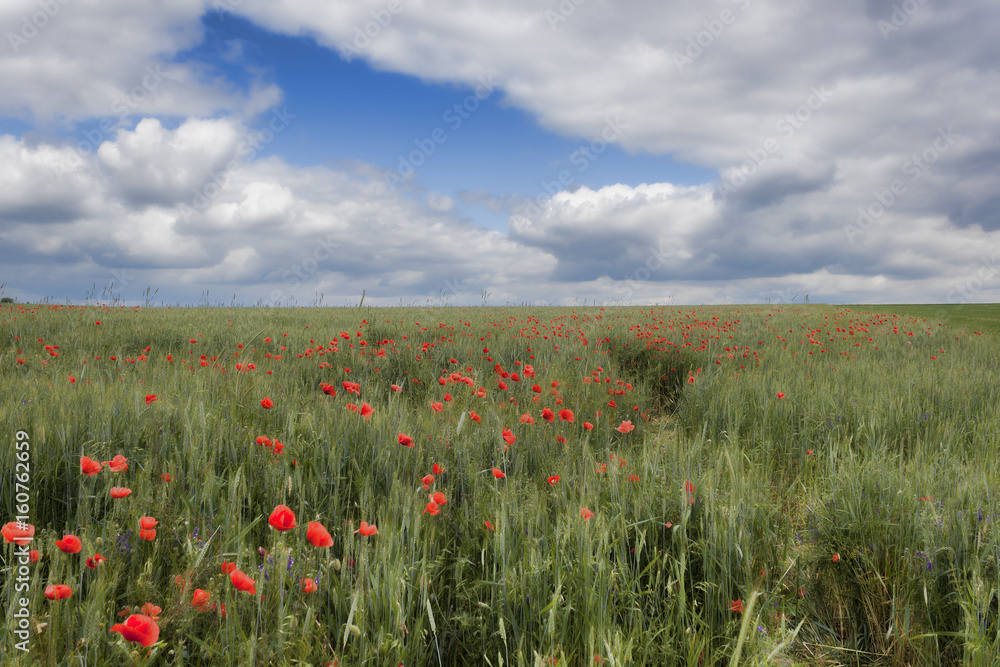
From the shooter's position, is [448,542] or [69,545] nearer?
[69,545]

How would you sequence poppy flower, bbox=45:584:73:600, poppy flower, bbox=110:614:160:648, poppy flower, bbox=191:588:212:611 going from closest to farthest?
poppy flower, bbox=110:614:160:648 → poppy flower, bbox=45:584:73:600 → poppy flower, bbox=191:588:212:611

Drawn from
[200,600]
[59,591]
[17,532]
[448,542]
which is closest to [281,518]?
[200,600]

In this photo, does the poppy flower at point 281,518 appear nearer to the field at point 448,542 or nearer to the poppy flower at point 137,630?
the field at point 448,542

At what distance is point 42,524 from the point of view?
2.32 meters

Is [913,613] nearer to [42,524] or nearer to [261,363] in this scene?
[42,524]

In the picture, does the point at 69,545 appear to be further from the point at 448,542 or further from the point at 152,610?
the point at 448,542

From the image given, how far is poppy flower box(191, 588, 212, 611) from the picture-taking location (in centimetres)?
155

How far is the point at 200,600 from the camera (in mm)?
1553

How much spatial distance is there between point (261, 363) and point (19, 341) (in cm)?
428

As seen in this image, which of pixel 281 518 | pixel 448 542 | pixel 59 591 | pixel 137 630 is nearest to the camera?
pixel 137 630

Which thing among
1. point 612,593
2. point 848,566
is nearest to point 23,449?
point 612,593

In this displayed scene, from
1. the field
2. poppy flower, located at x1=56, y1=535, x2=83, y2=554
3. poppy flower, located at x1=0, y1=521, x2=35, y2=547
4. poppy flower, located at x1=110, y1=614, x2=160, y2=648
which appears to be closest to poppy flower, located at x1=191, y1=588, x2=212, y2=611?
the field

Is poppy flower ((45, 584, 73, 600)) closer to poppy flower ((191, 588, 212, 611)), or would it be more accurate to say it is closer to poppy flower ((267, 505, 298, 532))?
poppy flower ((191, 588, 212, 611))

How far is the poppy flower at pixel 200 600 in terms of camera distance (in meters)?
1.55
